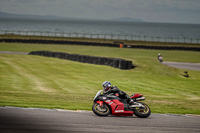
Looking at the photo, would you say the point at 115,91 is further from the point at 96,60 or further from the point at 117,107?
the point at 96,60

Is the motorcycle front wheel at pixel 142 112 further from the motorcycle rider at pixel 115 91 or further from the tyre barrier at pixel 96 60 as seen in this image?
the tyre barrier at pixel 96 60

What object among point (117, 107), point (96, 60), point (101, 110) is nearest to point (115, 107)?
point (117, 107)

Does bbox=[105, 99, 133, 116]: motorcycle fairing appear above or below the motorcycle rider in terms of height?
below

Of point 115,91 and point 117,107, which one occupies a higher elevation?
point 115,91

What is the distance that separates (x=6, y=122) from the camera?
338 inches

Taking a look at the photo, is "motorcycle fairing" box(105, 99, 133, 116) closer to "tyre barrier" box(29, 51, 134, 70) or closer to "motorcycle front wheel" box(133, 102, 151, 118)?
"motorcycle front wheel" box(133, 102, 151, 118)

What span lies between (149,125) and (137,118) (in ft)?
3.41

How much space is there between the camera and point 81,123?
9.02m

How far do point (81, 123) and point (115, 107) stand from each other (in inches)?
66.3

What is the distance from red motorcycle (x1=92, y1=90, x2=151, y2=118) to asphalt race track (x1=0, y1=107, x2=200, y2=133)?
204 millimetres

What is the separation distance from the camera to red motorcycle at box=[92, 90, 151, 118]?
1024 cm

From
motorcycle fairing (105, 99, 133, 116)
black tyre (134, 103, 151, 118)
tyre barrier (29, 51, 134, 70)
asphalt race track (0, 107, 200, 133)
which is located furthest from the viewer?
tyre barrier (29, 51, 134, 70)

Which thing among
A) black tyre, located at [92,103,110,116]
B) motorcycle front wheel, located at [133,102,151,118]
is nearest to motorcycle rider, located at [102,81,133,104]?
motorcycle front wheel, located at [133,102,151,118]

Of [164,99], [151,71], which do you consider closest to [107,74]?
[151,71]
